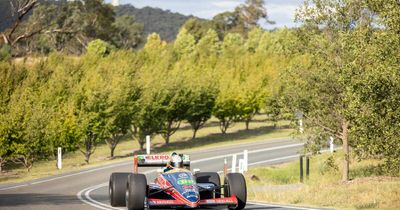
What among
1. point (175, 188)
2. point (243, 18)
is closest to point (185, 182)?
point (175, 188)

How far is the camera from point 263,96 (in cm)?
6625

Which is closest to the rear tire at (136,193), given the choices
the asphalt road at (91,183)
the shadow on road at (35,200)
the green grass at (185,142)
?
the asphalt road at (91,183)

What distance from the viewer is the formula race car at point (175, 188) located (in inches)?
621

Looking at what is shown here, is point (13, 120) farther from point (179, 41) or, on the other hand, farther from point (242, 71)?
point (179, 41)

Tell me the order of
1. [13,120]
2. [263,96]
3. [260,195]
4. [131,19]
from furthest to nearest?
[131,19] < [263,96] < [13,120] < [260,195]

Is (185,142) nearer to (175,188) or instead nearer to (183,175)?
(183,175)

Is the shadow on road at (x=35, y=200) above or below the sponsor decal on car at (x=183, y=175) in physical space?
below

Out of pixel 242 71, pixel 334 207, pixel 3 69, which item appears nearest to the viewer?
pixel 334 207

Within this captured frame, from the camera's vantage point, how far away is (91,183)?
3192 centimetres

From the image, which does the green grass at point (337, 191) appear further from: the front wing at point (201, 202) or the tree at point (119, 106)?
the tree at point (119, 106)

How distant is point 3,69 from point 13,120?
16.1 m

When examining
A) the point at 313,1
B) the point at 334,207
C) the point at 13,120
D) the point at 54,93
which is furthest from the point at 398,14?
the point at 54,93

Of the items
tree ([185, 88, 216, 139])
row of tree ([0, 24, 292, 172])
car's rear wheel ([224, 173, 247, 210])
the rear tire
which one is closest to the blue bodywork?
the rear tire

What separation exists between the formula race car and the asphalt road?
5.59 ft
